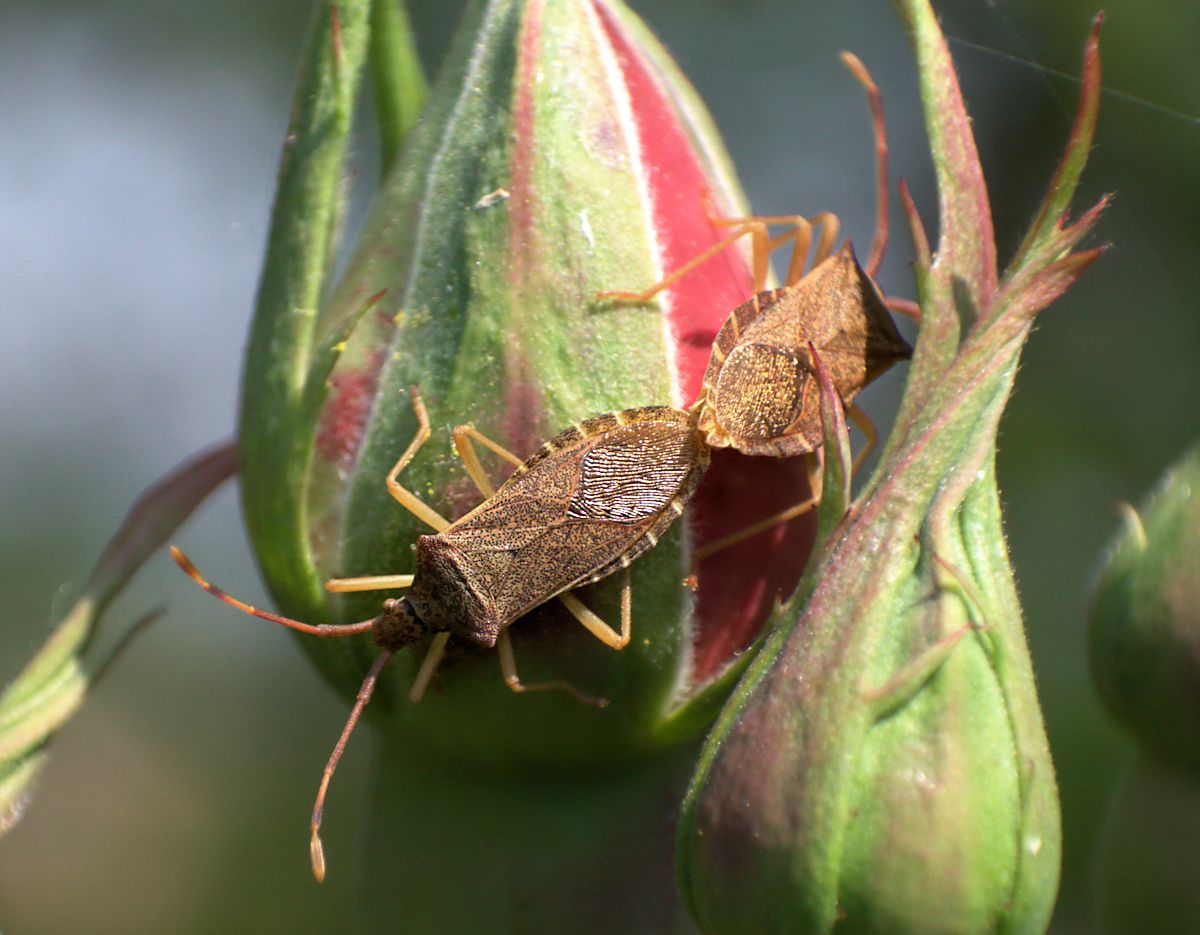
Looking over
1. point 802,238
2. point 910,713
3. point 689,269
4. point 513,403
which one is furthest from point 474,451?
point 802,238

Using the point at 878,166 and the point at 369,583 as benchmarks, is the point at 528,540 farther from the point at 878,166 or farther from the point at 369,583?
the point at 878,166

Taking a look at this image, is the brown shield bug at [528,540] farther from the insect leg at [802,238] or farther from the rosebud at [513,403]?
the insect leg at [802,238]

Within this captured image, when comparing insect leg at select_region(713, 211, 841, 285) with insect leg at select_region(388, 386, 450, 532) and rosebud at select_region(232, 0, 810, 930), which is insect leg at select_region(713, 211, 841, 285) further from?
insect leg at select_region(388, 386, 450, 532)

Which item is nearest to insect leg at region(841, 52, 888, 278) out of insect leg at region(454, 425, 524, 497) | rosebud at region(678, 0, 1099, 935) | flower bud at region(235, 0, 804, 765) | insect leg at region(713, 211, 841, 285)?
insect leg at region(713, 211, 841, 285)

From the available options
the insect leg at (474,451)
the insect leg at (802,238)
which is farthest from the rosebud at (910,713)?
the insect leg at (802,238)

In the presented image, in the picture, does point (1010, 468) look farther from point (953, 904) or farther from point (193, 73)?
point (193, 73)

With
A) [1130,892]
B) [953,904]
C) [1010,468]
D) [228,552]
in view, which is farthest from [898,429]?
[228,552]
